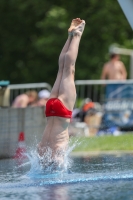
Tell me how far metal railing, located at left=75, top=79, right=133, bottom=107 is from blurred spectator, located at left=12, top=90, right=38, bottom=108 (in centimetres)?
114

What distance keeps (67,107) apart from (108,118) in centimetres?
724

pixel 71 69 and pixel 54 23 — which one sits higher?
pixel 54 23

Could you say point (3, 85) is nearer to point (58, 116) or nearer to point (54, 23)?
point (58, 116)

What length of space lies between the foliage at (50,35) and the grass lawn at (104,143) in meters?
9.67

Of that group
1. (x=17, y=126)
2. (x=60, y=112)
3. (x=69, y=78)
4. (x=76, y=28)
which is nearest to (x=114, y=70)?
(x=17, y=126)

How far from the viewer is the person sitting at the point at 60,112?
7.64 m

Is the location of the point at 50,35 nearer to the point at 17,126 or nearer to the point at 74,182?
the point at 17,126

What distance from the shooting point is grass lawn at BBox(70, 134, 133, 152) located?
10578 millimetres

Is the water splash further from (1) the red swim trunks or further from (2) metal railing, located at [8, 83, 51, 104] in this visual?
(2) metal railing, located at [8, 83, 51, 104]

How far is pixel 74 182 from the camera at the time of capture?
6988 mm

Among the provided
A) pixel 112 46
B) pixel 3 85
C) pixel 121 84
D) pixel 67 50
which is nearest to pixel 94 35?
pixel 112 46

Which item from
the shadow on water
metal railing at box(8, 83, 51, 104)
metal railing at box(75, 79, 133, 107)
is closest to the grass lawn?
the shadow on water

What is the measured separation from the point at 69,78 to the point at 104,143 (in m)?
3.46

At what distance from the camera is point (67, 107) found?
771cm
